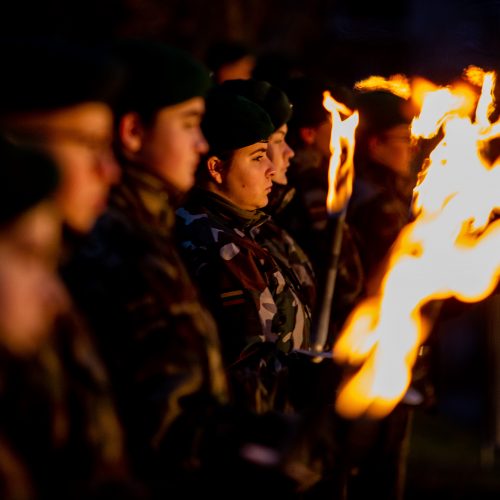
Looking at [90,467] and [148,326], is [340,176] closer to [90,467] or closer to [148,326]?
[148,326]

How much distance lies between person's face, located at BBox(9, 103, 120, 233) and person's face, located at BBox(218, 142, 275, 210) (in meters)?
1.93

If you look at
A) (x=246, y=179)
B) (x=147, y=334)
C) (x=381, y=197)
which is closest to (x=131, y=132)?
(x=147, y=334)

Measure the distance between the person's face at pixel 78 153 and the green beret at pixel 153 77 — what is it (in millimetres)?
425

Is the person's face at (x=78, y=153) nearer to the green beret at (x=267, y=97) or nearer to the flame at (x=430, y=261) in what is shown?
the flame at (x=430, y=261)

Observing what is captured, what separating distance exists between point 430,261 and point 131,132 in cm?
118

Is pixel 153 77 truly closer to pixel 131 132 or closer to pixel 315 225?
pixel 131 132

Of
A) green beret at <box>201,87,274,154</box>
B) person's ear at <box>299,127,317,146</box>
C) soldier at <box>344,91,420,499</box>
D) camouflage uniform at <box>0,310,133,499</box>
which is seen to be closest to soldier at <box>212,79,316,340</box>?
green beret at <box>201,87,274,154</box>

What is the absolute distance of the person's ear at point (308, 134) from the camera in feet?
21.5

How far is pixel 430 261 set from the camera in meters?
3.96

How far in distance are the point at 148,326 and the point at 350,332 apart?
676 mm

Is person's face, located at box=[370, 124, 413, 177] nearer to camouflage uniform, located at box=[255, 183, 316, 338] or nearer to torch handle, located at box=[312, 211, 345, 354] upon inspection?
camouflage uniform, located at box=[255, 183, 316, 338]

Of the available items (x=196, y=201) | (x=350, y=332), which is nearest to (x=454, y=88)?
(x=196, y=201)

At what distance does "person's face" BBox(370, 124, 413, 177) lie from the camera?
7168 millimetres

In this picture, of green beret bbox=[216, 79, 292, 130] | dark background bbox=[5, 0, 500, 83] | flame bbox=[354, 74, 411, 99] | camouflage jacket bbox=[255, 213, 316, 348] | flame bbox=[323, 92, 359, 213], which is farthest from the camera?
dark background bbox=[5, 0, 500, 83]
